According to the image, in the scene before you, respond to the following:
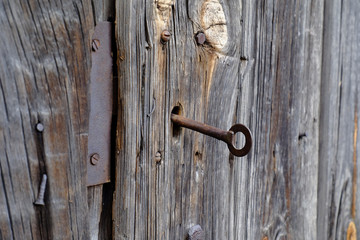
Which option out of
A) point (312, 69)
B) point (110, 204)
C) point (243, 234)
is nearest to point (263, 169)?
point (243, 234)

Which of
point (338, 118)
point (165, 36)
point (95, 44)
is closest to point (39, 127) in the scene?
point (95, 44)

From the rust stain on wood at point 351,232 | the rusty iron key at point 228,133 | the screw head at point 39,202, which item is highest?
the rusty iron key at point 228,133

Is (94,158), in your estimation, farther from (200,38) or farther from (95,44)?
(200,38)

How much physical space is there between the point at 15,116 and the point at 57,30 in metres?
0.14

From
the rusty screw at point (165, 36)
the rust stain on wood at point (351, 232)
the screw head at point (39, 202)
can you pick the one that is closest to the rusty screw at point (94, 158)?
the screw head at point (39, 202)

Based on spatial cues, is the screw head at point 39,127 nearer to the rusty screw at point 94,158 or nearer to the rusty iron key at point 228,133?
the rusty screw at point 94,158

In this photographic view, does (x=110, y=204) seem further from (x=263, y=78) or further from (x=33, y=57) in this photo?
(x=263, y=78)

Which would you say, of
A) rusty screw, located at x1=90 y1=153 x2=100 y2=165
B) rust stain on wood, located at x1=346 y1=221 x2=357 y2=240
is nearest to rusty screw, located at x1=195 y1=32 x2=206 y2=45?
rusty screw, located at x1=90 y1=153 x2=100 y2=165

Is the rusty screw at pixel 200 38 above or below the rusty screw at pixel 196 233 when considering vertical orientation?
above

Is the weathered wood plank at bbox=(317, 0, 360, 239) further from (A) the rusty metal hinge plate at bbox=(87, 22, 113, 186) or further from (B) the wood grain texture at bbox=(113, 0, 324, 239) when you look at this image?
(A) the rusty metal hinge plate at bbox=(87, 22, 113, 186)

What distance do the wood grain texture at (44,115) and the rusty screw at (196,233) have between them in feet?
0.78

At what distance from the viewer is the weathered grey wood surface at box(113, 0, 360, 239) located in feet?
2.29

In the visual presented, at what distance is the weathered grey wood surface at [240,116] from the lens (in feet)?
2.29

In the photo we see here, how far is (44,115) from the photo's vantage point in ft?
1.91
